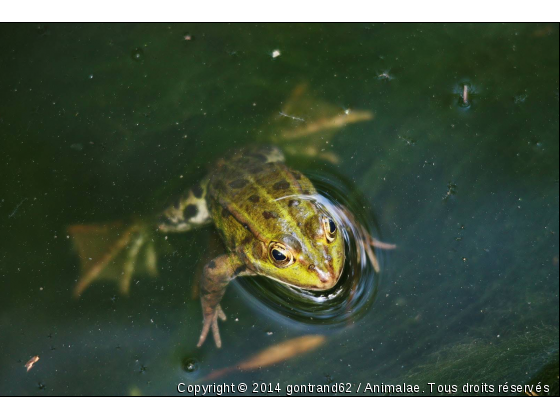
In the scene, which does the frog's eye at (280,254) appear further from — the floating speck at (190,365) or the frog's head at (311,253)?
the floating speck at (190,365)

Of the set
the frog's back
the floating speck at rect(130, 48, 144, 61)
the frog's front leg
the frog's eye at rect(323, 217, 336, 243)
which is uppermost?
the floating speck at rect(130, 48, 144, 61)

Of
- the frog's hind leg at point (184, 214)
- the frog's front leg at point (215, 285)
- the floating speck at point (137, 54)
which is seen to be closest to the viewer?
the frog's front leg at point (215, 285)

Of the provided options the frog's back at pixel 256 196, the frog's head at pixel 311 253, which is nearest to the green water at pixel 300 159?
the frog's back at pixel 256 196

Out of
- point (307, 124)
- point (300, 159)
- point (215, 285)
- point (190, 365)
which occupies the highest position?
point (307, 124)

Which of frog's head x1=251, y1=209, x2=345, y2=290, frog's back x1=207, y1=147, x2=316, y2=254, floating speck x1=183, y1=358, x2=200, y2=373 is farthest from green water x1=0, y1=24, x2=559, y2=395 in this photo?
frog's head x1=251, y1=209, x2=345, y2=290

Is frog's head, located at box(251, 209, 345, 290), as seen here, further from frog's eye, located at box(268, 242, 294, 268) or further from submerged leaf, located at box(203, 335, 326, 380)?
submerged leaf, located at box(203, 335, 326, 380)

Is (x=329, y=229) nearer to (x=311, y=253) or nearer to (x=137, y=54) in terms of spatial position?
(x=311, y=253)

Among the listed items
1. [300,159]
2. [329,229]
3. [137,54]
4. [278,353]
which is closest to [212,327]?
[278,353]

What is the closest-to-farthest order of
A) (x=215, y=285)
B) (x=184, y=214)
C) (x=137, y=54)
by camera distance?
1. (x=215, y=285)
2. (x=184, y=214)
3. (x=137, y=54)
